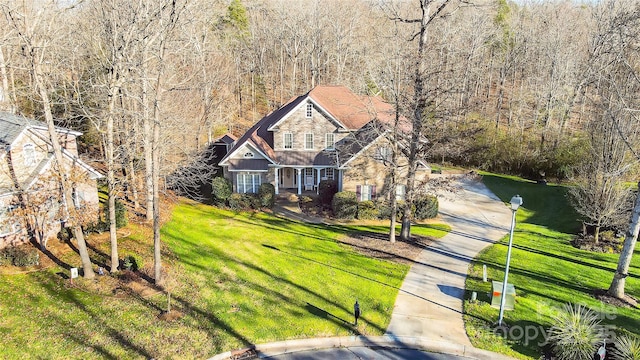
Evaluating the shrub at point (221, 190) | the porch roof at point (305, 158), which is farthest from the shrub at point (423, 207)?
the shrub at point (221, 190)

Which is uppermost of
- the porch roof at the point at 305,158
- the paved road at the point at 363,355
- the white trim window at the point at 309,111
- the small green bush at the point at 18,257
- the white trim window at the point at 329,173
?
the white trim window at the point at 309,111

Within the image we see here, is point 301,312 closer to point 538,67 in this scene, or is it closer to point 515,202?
point 515,202

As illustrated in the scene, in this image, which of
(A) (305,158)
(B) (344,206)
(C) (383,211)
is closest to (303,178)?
(A) (305,158)

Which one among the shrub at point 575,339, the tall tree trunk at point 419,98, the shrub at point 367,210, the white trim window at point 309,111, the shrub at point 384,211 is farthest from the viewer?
the white trim window at point 309,111

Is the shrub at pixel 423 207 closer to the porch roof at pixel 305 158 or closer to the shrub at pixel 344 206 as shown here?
the shrub at pixel 344 206

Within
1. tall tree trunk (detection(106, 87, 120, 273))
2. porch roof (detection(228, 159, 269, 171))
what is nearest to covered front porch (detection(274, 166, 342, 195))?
porch roof (detection(228, 159, 269, 171))

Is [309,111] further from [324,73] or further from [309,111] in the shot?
[324,73]

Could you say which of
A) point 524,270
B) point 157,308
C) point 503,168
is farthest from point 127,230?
point 503,168

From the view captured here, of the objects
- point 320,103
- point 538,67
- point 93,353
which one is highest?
point 538,67
